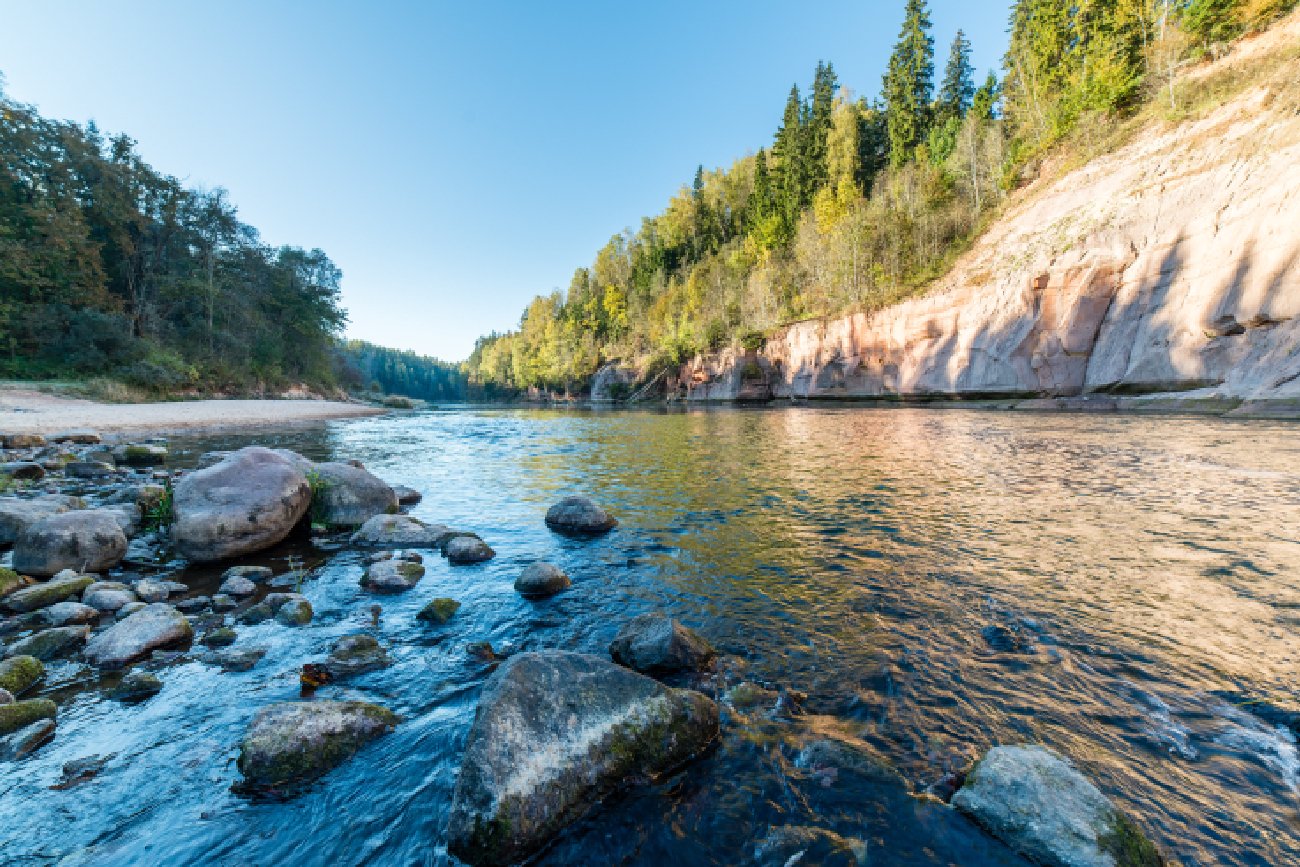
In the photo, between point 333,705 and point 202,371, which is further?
point 202,371

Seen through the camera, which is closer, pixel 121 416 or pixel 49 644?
pixel 49 644

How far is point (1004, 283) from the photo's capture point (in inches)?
1129

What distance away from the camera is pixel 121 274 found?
35969 mm

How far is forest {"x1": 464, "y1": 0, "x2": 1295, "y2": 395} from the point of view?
1307 inches

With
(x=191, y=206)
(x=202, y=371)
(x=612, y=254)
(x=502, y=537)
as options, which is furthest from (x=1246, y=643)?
(x=612, y=254)

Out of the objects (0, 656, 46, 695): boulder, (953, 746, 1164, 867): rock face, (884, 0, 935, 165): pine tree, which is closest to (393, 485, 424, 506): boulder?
(0, 656, 46, 695): boulder

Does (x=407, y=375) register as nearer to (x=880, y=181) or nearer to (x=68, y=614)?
(x=880, y=181)

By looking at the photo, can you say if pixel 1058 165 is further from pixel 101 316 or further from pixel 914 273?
pixel 101 316

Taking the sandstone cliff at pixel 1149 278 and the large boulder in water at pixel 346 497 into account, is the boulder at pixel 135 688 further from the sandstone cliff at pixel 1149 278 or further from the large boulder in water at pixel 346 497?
the sandstone cliff at pixel 1149 278

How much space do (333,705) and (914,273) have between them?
4656 centimetres

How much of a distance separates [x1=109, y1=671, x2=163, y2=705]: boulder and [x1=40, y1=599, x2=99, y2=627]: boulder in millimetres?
1628

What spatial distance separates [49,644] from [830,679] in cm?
665

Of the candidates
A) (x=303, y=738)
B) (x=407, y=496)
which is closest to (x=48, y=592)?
(x=303, y=738)

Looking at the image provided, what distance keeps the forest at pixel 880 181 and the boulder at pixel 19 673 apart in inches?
1696
